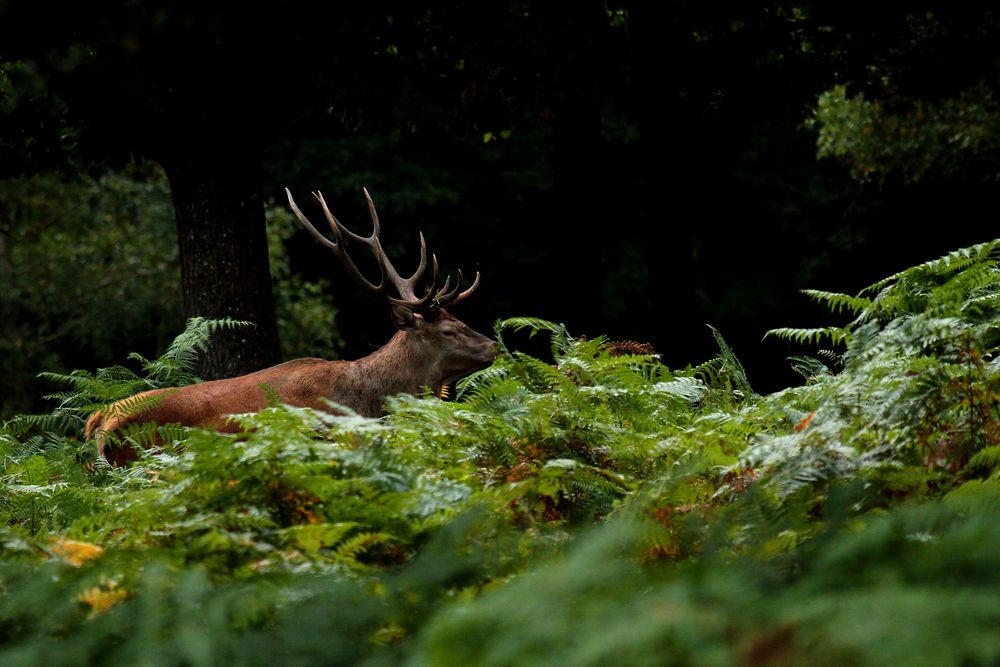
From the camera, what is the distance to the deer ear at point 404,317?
28.3ft

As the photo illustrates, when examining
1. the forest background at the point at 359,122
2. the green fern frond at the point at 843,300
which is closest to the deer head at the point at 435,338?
the forest background at the point at 359,122

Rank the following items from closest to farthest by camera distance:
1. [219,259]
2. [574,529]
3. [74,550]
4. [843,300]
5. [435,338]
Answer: [74,550], [574,529], [843,300], [435,338], [219,259]

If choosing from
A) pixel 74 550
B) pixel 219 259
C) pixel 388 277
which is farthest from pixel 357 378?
pixel 74 550

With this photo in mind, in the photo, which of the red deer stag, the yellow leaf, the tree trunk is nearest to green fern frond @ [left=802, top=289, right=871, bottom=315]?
the yellow leaf

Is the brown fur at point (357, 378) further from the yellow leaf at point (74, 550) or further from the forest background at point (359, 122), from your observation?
the yellow leaf at point (74, 550)

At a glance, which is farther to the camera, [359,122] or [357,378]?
[359,122]

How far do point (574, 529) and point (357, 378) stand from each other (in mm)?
5242

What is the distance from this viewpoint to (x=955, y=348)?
11.9 feet

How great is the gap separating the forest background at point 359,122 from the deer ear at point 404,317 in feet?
3.83

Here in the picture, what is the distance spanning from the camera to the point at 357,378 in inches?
332

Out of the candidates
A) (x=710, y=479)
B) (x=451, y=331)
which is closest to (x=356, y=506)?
(x=710, y=479)

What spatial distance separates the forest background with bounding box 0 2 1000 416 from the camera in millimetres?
9031

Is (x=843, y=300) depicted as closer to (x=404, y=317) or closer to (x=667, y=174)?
(x=404, y=317)

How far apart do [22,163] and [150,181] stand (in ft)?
27.3
